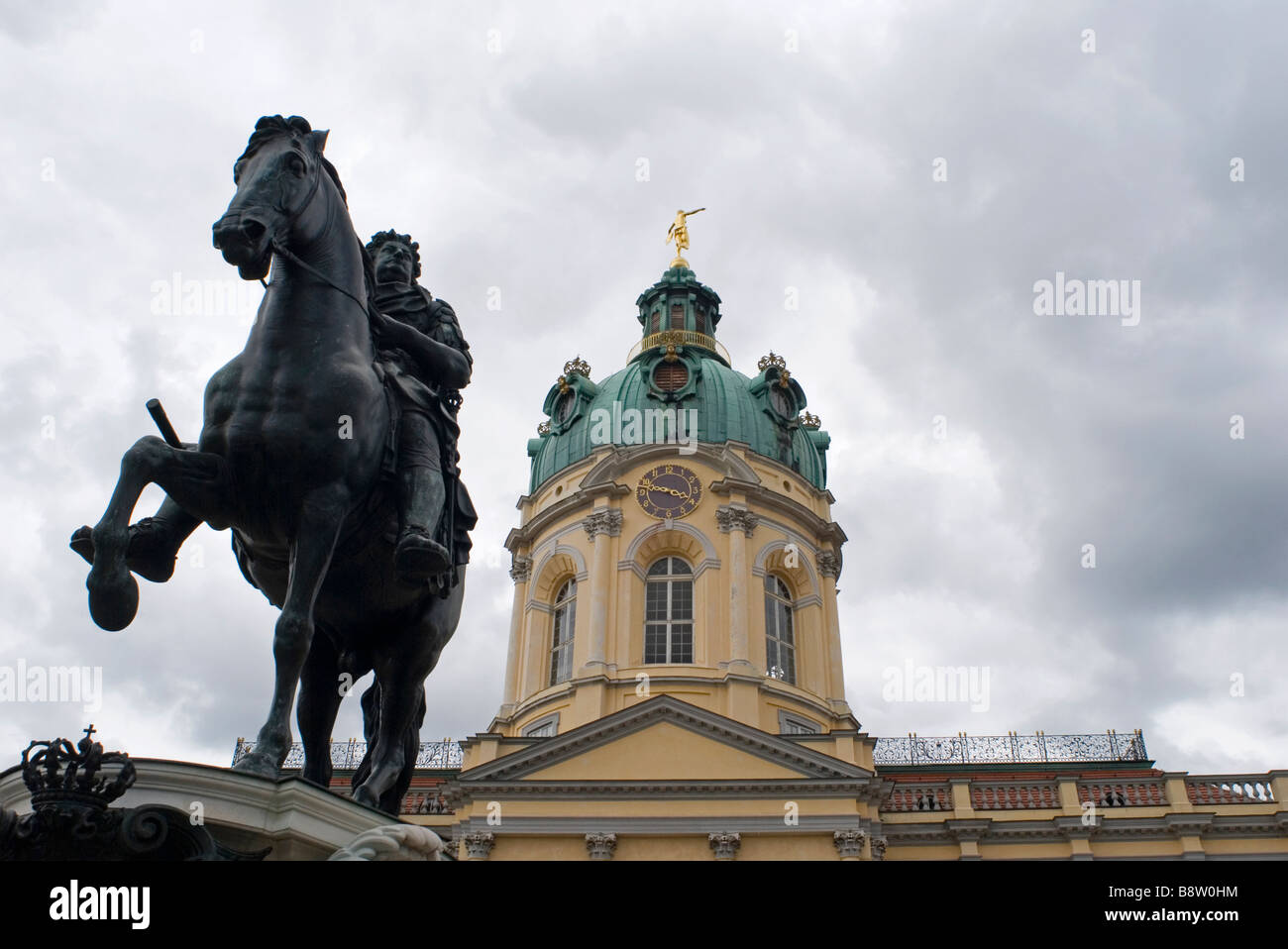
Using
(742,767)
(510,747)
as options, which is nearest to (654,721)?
(742,767)

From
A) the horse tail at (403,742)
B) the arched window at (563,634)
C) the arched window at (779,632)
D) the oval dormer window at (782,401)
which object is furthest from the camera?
the oval dormer window at (782,401)

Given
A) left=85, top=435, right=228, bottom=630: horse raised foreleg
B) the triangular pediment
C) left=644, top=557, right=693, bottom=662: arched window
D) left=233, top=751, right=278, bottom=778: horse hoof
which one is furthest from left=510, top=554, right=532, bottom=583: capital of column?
left=233, top=751, right=278, bottom=778: horse hoof

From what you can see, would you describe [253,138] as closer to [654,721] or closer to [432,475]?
[432,475]

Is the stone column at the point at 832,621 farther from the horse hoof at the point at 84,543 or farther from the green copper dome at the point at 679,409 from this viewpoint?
the horse hoof at the point at 84,543

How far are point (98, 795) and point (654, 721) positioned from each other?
2751cm

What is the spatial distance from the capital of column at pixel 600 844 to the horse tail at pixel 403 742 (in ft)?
77.9

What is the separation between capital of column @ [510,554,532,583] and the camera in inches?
1545

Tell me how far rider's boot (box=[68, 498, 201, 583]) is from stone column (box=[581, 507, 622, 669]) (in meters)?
30.0

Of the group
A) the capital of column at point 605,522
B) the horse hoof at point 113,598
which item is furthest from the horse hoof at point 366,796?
the capital of column at point 605,522

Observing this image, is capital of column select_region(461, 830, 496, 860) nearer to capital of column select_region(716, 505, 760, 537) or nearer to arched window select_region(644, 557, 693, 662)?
arched window select_region(644, 557, 693, 662)

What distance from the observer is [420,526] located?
16.3ft

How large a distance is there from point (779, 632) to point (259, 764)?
33357mm

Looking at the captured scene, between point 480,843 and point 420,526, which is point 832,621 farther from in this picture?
point 420,526

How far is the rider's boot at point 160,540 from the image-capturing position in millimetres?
4820
